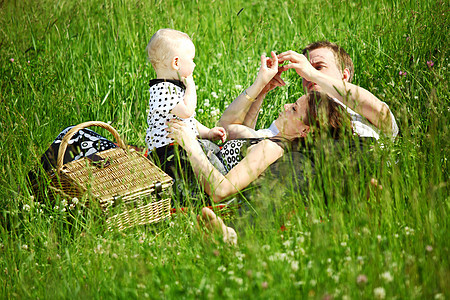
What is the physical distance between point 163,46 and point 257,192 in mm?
1335

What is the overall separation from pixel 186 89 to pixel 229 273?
1.87m

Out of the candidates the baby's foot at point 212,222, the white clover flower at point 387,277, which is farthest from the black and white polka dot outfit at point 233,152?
the white clover flower at point 387,277

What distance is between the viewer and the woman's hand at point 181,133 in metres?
3.35

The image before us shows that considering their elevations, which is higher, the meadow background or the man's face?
the man's face

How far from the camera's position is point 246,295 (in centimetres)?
179

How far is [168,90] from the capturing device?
3.63m

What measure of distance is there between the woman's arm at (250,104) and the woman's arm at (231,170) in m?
0.71

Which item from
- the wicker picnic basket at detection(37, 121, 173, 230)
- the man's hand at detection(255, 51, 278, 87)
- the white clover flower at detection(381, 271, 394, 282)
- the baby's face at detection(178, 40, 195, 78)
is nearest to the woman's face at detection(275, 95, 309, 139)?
the man's hand at detection(255, 51, 278, 87)

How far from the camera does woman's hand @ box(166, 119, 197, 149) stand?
3.35 meters

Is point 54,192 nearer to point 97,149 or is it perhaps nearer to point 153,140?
point 97,149

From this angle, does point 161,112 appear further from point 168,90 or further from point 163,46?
point 163,46

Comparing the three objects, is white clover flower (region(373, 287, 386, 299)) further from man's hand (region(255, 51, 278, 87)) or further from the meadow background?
man's hand (region(255, 51, 278, 87))

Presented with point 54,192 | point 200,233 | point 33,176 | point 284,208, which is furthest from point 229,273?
point 33,176

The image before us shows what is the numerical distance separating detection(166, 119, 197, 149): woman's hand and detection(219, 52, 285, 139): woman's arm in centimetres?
72
